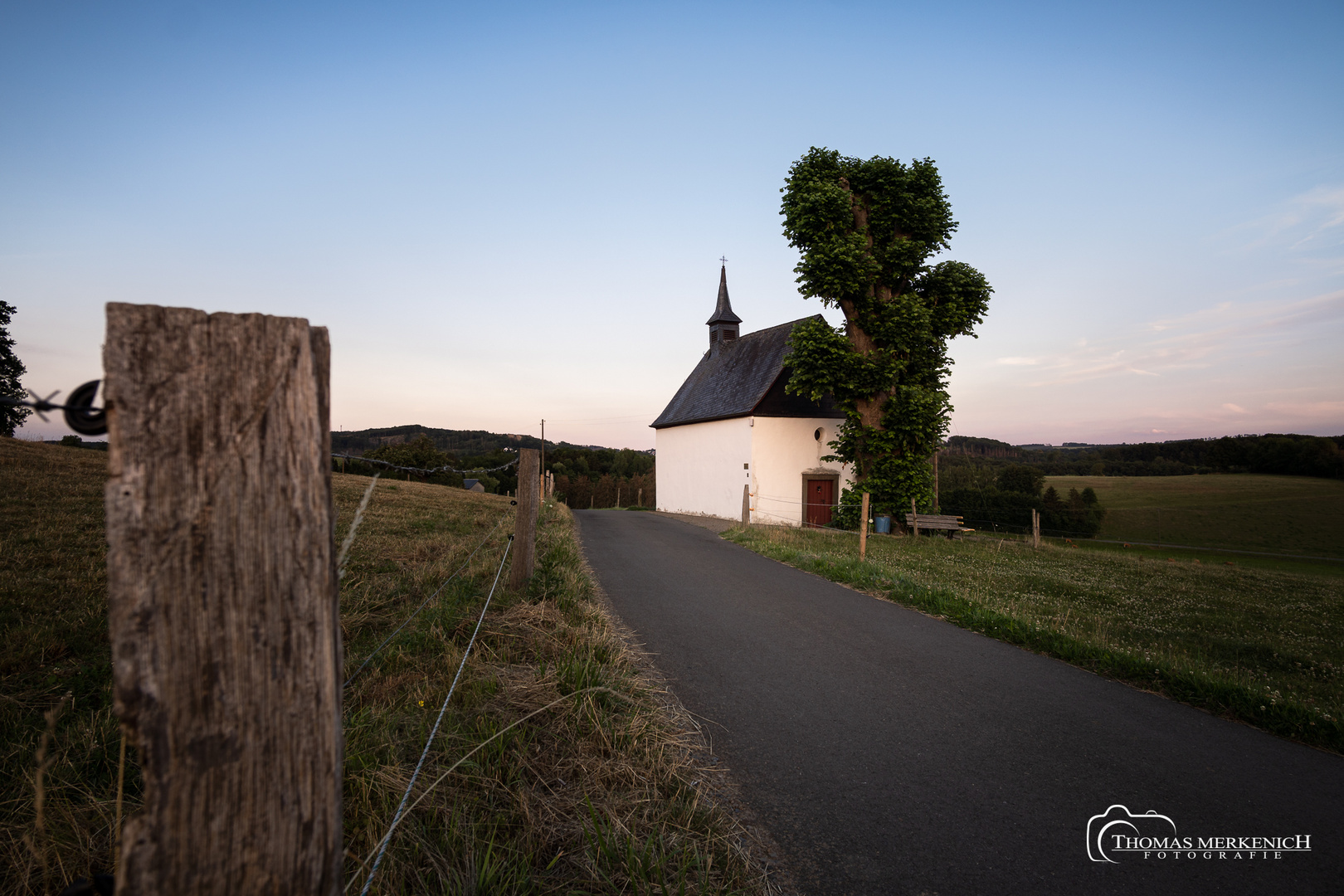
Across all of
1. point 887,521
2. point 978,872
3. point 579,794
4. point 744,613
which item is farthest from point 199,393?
point 887,521

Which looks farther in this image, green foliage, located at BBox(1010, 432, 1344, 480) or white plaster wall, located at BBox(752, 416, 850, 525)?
green foliage, located at BBox(1010, 432, 1344, 480)

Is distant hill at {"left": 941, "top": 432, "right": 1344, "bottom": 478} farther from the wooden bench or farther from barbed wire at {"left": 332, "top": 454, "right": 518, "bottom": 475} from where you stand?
barbed wire at {"left": 332, "top": 454, "right": 518, "bottom": 475}

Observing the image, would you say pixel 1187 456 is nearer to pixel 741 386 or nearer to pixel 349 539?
pixel 741 386

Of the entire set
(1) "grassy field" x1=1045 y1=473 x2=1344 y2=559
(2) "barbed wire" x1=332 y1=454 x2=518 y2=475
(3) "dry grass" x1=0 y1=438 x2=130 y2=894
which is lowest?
(1) "grassy field" x1=1045 y1=473 x2=1344 y2=559

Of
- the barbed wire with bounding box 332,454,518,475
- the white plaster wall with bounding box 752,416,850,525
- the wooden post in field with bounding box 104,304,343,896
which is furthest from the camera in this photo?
the white plaster wall with bounding box 752,416,850,525

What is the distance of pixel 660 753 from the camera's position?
11.3 feet

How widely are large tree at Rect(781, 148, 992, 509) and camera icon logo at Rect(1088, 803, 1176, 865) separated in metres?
17.3

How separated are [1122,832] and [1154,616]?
657 centimetres

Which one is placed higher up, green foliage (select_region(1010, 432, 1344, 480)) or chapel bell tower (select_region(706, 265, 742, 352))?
chapel bell tower (select_region(706, 265, 742, 352))

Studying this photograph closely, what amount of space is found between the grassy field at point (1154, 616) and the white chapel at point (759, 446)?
943 centimetres

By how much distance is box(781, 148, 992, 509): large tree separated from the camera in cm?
1969

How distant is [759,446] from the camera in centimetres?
2483

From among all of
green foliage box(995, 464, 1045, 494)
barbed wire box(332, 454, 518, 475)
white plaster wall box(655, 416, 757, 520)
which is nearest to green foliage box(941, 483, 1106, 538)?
green foliage box(995, 464, 1045, 494)


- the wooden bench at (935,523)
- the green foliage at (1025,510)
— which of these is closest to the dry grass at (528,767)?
the wooden bench at (935,523)
